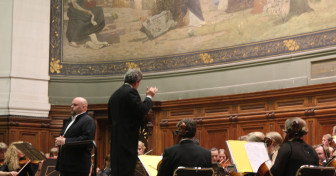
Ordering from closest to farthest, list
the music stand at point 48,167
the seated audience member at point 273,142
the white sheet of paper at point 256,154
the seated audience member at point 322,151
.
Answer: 1. the white sheet of paper at point 256,154
2. the seated audience member at point 273,142
3. the seated audience member at point 322,151
4. the music stand at point 48,167

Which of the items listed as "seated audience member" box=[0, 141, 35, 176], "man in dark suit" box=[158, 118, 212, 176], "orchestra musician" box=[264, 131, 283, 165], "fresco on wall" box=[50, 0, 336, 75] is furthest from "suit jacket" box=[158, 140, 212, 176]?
"fresco on wall" box=[50, 0, 336, 75]

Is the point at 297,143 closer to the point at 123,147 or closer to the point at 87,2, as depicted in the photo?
the point at 123,147

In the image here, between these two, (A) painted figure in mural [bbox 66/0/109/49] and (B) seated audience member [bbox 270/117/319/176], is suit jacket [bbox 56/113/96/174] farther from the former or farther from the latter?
(A) painted figure in mural [bbox 66/0/109/49]

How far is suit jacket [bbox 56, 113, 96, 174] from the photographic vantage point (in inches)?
249

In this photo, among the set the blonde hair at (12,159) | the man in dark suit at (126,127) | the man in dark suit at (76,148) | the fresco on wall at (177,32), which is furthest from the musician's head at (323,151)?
the blonde hair at (12,159)

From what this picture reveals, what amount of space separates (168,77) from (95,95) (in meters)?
2.21

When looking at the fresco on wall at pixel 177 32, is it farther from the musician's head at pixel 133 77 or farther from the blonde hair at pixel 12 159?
the musician's head at pixel 133 77

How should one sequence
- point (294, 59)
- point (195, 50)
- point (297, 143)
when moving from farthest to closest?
point (195, 50), point (294, 59), point (297, 143)

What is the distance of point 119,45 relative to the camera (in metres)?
14.2

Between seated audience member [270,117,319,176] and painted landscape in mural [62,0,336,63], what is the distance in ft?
20.1

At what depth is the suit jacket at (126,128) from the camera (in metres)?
5.22

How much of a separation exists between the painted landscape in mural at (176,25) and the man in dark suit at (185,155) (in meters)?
6.63

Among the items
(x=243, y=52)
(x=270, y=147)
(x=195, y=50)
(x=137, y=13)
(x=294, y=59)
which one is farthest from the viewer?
(x=137, y=13)

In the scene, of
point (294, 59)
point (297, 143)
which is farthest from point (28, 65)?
point (297, 143)
